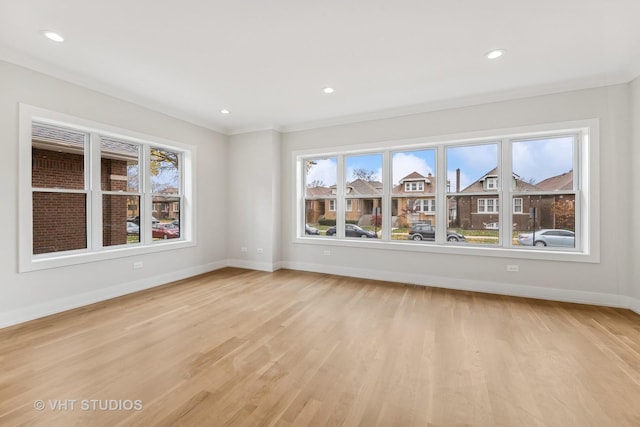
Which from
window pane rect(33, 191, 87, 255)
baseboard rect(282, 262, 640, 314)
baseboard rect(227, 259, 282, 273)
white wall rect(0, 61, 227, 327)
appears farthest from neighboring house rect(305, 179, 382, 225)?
window pane rect(33, 191, 87, 255)

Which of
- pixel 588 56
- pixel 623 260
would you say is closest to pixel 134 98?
pixel 588 56

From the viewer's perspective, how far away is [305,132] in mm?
5402

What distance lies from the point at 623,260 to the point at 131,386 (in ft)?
17.6

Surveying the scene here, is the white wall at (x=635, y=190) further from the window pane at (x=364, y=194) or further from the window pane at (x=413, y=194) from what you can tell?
the window pane at (x=364, y=194)

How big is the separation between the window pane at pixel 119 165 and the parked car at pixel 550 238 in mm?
5970

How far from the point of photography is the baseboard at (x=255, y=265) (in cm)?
539

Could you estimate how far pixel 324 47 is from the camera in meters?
2.81

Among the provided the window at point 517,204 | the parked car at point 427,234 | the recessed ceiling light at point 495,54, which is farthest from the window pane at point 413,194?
the recessed ceiling light at point 495,54

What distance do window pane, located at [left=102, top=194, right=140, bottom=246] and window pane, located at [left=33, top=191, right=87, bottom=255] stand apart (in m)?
0.25

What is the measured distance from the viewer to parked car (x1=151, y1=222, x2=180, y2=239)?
4.61m

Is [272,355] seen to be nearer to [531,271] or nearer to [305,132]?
[531,271]

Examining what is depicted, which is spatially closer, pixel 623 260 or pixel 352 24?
pixel 352 24

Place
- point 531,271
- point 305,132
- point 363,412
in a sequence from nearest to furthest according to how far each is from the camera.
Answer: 1. point 363,412
2. point 531,271
3. point 305,132

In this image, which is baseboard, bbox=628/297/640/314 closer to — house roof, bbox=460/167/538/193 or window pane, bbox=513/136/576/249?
window pane, bbox=513/136/576/249
